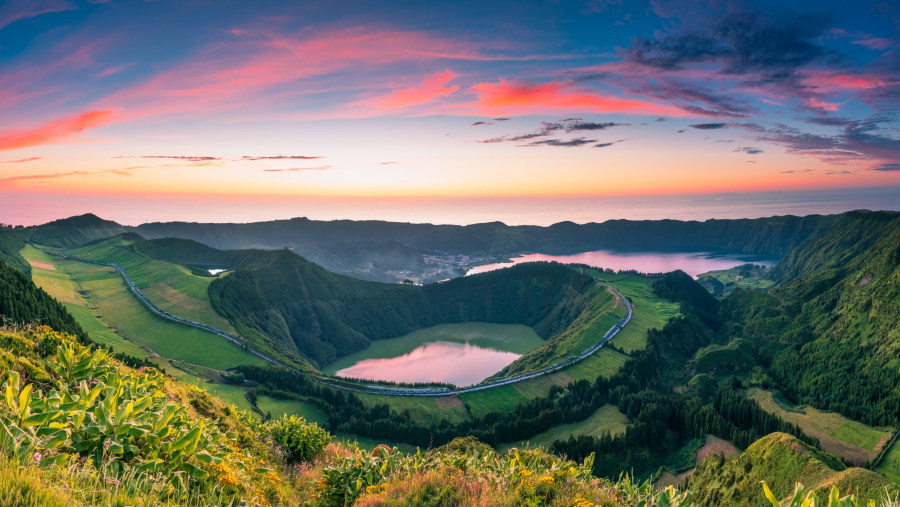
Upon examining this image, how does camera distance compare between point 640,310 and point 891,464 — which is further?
point 640,310

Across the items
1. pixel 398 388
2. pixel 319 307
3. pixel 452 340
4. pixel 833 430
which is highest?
pixel 319 307

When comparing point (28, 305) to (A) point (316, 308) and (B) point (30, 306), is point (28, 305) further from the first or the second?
(A) point (316, 308)

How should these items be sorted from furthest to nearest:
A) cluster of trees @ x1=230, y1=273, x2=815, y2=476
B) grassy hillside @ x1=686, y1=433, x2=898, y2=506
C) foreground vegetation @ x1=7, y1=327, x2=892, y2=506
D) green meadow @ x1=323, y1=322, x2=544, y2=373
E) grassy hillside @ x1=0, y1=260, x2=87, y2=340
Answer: green meadow @ x1=323, y1=322, x2=544, y2=373 < cluster of trees @ x1=230, y1=273, x2=815, y2=476 < grassy hillside @ x1=0, y1=260, x2=87, y2=340 < grassy hillside @ x1=686, y1=433, x2=898, y2=506 < foreground vegetation @ x1=7, y1=327, x2=892, y2=506

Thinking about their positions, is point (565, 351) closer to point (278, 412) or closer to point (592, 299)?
point (592, 299)

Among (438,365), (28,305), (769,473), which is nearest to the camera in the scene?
(769,473)

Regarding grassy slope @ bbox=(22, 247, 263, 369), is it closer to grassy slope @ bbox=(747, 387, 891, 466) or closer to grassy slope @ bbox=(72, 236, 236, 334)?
grassy slope @ bbox=(72, 236, 236, 334)

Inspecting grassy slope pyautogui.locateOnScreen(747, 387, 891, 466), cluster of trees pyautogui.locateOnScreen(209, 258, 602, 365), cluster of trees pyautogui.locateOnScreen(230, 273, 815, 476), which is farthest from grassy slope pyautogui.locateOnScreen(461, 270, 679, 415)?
grassy slope pyautogui.locateOnScreen(747, 387, 891, 466)

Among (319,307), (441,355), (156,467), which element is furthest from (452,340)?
(156,467)
